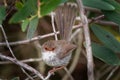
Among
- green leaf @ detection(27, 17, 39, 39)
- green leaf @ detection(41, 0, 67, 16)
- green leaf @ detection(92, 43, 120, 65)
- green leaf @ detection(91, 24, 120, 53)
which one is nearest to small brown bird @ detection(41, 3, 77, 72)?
green leaf @ detection(91, 24, 120, 53)

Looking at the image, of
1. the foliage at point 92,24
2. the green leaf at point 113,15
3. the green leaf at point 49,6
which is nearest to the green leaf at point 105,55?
the foliage at point 92,24

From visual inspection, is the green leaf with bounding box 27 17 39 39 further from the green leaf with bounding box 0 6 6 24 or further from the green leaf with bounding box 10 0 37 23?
the green leaf with bounding box 0 6 6 24

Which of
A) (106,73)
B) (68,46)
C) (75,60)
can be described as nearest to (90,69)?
(68,46)

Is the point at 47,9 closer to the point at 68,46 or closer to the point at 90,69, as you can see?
the point at 90,69

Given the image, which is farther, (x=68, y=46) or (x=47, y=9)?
(x=68, y=46)

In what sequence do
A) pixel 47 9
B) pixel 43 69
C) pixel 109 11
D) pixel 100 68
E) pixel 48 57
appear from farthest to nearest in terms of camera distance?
pixel 100 68, pixel 43 69, pixel 48 57, pixel 109 11, pixel 47 9

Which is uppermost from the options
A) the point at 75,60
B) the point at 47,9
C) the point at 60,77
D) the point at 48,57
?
the point at 47,9
